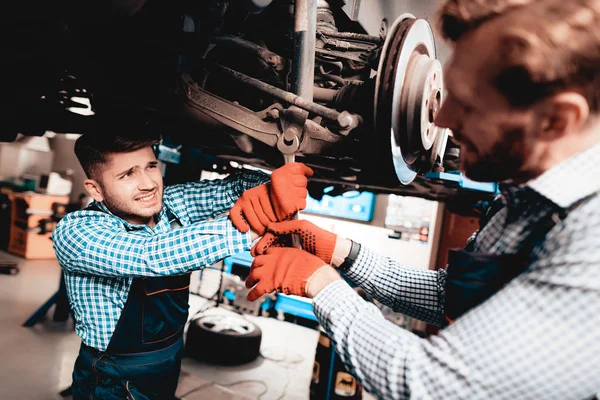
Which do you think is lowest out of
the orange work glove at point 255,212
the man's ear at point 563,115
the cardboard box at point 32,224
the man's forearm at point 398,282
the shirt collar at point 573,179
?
the cardboard box at point 32,224

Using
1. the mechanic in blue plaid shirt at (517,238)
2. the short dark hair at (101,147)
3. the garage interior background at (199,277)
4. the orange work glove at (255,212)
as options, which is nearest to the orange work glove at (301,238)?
the orange work glove at (255,212)

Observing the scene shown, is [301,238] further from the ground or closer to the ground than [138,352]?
further from the ground

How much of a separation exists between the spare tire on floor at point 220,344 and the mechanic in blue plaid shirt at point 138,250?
5.35ft

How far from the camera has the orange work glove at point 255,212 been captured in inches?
40.5

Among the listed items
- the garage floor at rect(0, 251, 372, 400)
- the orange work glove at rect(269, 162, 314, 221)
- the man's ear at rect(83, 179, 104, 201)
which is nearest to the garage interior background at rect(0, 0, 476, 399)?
the garage floor at rect(0, 251, 372, 400)

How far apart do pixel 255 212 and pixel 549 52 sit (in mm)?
744

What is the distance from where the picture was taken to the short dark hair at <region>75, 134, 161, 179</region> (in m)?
1.29

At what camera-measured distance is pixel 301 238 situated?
3.41 ft

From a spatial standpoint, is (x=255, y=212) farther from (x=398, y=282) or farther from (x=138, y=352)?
(x=138, y=352)

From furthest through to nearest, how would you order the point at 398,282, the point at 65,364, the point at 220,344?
the point at 220,344 < the point at 65,364 < the point at 398,282

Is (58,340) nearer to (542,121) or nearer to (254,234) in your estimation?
(254,234)

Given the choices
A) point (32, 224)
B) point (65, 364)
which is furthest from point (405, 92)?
point (32, 224)

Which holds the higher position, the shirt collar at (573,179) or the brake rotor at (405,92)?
the brake rotor at (405,92)

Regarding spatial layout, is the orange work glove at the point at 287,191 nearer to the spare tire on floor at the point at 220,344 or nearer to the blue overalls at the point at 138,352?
the blue overalls at the point at 138,352
